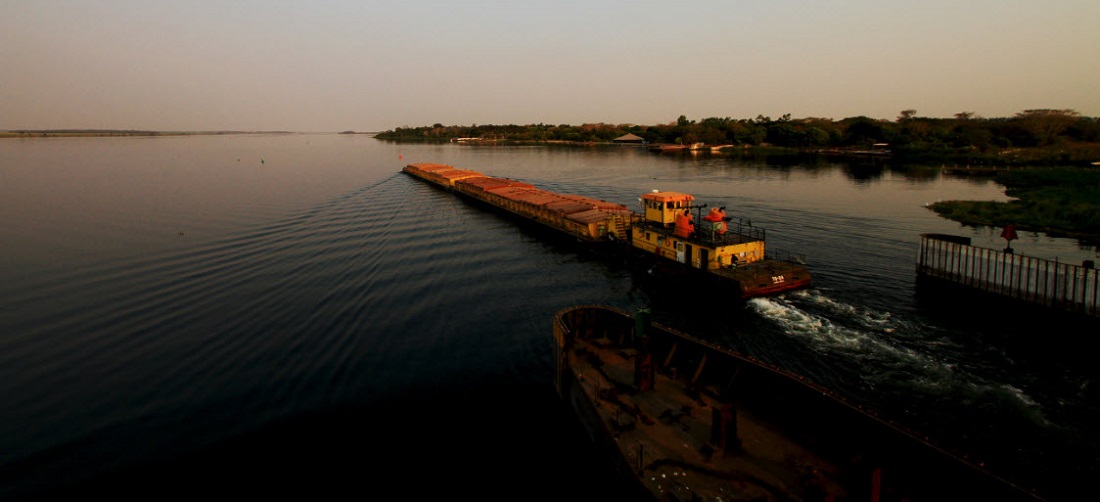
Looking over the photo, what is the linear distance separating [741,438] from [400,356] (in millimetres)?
18543

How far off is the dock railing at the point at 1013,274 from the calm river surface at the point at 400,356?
56.0 inches

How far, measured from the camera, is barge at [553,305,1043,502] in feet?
44.5

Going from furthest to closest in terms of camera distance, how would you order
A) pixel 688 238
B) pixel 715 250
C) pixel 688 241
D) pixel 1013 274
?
pixel 688 238 < pixel 688 241 < pixel 715 250 < pixel 1013 274

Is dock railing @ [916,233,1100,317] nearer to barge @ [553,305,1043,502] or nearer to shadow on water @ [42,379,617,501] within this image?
barge @ [553,305,1043,502]

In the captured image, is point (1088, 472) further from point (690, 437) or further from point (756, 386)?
point (690, 437)

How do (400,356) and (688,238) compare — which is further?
(688,238)

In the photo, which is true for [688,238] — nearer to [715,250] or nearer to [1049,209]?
[715,250]

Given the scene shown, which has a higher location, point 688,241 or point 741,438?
point 688,241

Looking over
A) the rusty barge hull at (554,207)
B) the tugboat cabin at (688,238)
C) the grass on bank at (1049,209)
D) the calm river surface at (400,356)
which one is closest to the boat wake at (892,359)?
the calm river surface at (400,356)

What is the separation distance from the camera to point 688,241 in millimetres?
38188

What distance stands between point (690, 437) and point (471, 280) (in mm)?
27621

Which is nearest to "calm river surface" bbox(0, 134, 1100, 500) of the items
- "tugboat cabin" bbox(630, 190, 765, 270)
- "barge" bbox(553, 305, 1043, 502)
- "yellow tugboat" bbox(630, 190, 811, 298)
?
"yellow tugboat" bbox(630, 190, 811, 298)

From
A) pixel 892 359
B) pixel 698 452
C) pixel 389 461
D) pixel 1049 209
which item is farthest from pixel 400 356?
pixel 1049 209

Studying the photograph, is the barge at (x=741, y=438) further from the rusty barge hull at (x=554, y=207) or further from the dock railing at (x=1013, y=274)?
the rusty barge hull at (x=554, y=207)
